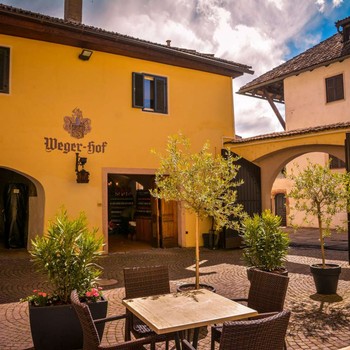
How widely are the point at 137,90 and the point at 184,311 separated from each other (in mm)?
8946

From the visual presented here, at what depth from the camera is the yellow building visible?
9477 mm

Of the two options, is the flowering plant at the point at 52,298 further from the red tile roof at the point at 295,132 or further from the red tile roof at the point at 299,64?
the red tile roof at the point at 299,64

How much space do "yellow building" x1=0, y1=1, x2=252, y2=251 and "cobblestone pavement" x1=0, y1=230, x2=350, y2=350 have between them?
4.58 feet

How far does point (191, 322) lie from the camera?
9.76ft

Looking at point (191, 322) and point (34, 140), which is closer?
point (191, 322)

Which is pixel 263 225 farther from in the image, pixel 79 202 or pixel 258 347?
pixel 79 202

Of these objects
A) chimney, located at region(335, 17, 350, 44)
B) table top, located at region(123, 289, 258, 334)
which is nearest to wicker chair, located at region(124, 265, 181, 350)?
table top, located at region(123, 289, 258, 334)

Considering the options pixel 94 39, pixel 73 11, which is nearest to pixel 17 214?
pixel 94 39

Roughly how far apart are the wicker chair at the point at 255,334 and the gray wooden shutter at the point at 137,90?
9.36 metres

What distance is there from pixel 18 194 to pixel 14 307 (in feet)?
22.2

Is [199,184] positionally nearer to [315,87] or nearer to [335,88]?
[335,88]

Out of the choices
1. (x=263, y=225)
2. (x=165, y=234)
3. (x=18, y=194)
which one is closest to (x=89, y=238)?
(x=263, y=225)

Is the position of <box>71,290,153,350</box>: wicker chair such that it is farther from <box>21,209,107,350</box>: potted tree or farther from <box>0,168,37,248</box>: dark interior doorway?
<box>0,168,37,248</box>: dark interior doorway

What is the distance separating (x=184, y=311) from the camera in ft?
10.6
